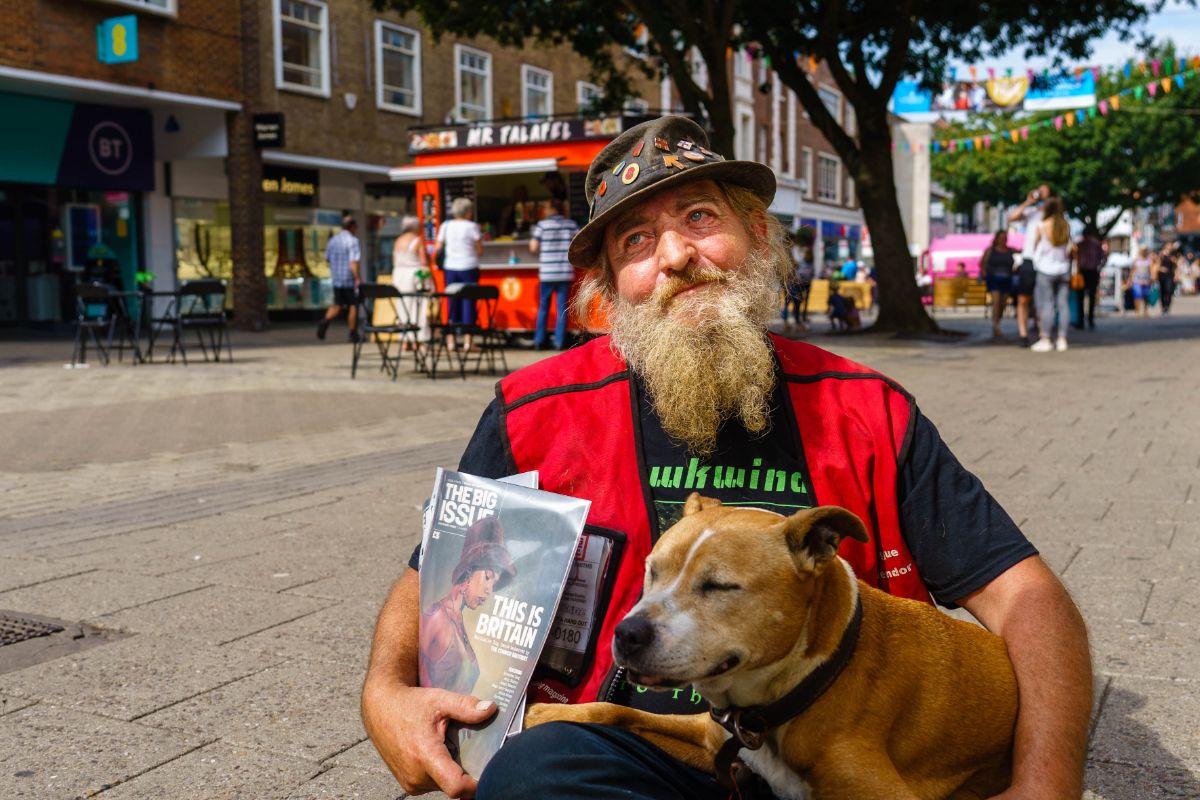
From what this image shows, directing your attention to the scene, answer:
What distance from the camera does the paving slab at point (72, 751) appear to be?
287 cm

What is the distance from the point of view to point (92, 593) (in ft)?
15.2

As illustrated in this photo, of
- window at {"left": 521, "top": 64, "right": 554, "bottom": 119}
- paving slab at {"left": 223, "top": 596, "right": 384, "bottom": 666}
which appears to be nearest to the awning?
paving slab at {"left": 223, "top": 596, "right": 384, "bottom": 666}

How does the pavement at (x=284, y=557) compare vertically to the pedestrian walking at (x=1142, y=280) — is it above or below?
below

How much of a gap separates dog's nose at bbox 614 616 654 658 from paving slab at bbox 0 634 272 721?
2.16 m

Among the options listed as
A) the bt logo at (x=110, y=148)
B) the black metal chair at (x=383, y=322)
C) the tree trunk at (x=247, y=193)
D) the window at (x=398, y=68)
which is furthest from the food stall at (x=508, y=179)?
the window at (x=398, y=68)

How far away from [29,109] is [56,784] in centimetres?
1933

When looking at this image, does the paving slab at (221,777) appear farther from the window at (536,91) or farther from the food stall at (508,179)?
the window at (536,91)

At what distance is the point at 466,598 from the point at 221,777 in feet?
4.25

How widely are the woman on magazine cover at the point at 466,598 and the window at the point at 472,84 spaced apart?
2762cm

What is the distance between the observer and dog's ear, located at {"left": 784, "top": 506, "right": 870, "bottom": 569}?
1761 mm

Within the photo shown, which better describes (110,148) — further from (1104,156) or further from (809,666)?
(1104,156)

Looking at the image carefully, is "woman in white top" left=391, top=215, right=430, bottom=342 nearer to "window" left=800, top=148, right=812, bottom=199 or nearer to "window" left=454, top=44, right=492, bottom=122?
"window" left=454, top=44, right=492, bottom=122

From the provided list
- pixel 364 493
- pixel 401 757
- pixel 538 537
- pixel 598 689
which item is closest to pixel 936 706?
pixel 598 689

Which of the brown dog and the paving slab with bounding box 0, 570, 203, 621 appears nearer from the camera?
the brown dog
